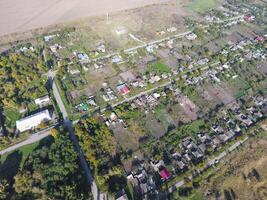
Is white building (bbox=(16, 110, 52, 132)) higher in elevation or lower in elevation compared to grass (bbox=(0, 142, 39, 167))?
higher

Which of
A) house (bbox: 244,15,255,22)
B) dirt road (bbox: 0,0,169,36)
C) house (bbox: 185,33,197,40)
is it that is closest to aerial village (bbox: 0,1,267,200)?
house (bbox: 185,33,197,40)

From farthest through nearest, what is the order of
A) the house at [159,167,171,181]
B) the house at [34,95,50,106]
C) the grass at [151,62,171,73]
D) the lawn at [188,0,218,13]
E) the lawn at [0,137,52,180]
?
the lawn at [188,0,218,13] → the grass at [151,62,171,73] → the house at [34,95,50,106] → the lawn at [0,137,52,180] → the house at [159,167,171,181]

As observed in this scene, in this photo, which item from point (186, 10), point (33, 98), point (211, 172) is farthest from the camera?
point (186, 10)

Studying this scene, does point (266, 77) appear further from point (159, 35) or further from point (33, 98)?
point (33, 98)

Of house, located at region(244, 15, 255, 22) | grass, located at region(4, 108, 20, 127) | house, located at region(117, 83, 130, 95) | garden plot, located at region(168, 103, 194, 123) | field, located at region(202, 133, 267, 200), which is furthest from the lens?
house, located at region(244, 15, 255, 22)

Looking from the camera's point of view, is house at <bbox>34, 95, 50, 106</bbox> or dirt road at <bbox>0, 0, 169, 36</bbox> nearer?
house at <bbox>34, 95, 50, 106</bbox>

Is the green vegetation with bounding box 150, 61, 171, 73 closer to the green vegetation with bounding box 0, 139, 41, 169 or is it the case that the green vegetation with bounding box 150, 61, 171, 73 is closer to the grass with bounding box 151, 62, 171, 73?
the grass with bounding box 151, 62, 171, 73

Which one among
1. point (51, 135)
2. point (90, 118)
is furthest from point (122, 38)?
point (51, 135)
